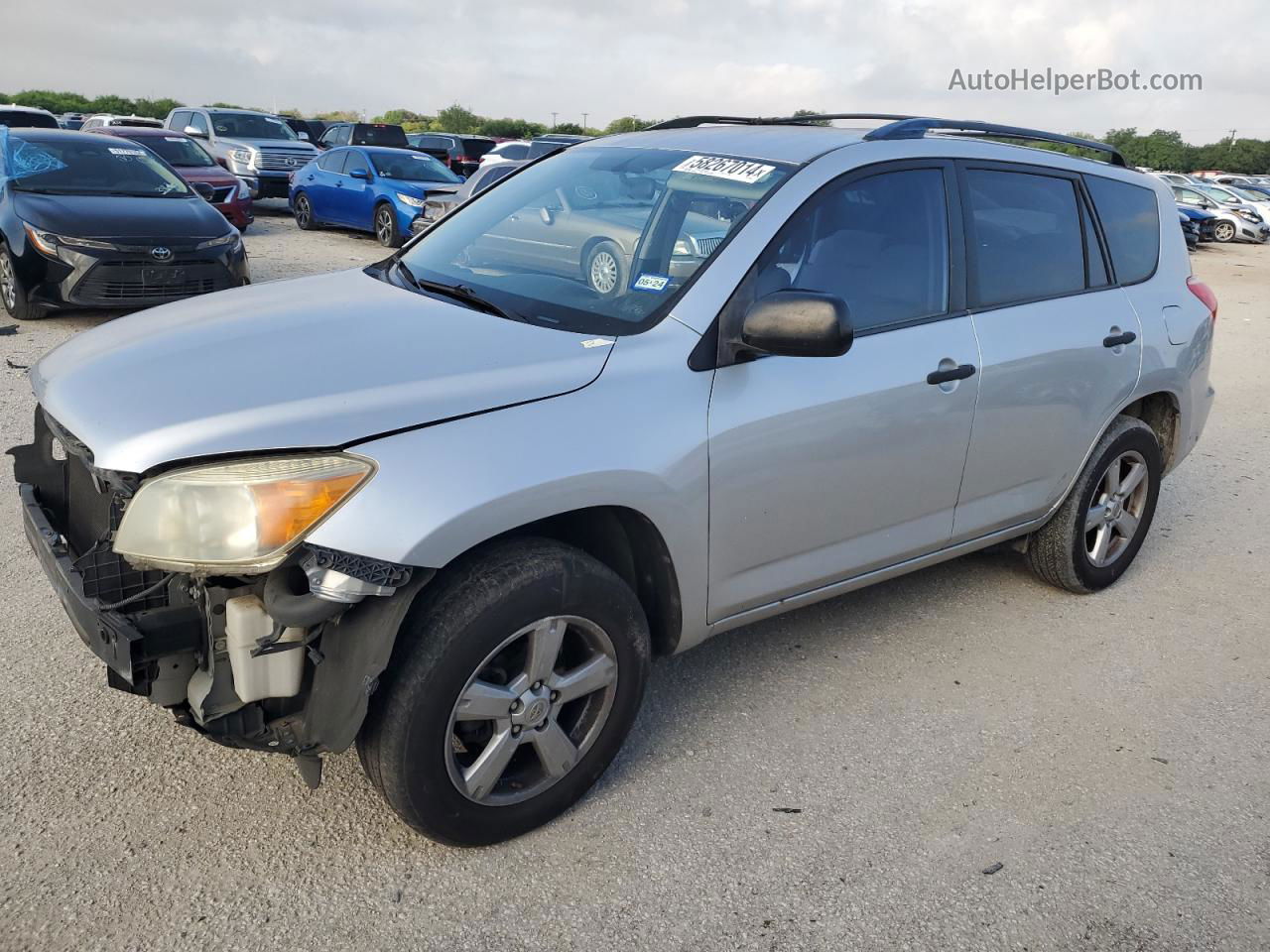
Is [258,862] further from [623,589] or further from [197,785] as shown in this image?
[623,589]

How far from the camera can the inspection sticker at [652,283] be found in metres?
3.04

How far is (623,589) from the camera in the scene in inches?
109

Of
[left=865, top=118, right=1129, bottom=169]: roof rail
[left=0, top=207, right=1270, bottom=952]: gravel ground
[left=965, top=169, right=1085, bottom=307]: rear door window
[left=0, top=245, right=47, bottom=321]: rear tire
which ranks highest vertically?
[left=865, top=118, right=1129, bottom=169]: roof rail

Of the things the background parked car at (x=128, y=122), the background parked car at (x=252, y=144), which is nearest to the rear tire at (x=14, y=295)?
the background parked car at (x=252, y=144)

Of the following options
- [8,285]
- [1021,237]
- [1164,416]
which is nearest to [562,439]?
[1021,237]

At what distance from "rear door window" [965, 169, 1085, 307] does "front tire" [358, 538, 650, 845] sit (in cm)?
182

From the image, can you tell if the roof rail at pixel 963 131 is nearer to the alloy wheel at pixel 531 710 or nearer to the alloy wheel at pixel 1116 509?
the alloy wheel at pixel 1116 509

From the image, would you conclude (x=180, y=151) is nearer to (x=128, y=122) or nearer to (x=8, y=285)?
(x=128, y=122)

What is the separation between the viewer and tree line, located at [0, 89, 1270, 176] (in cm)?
5803

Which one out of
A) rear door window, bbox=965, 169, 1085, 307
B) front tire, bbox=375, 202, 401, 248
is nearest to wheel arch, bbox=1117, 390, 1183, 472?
rear door window, bbox=965, 169, 1085, 307

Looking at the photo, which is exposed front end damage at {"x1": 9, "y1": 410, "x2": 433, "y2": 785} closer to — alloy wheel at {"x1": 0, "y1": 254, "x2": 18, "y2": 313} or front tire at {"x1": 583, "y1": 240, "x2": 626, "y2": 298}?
front tire at {"x1": 583, "y1": 240, "x2": 626, "y2": 298}

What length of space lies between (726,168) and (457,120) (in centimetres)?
6796

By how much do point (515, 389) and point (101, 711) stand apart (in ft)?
5.59

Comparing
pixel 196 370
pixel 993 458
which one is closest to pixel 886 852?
pixel 993 458
